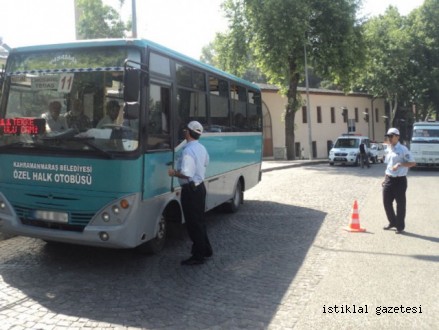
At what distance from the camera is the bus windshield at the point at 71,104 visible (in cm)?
561

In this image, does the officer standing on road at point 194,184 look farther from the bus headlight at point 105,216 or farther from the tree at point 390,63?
the tree at point 390,63

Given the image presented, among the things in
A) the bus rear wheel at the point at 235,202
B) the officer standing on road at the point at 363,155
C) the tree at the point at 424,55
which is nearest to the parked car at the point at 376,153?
the officer standing on road at the point at 363,155

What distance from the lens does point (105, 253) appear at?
22.4 feet

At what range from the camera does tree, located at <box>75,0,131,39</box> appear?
34875 millimetres

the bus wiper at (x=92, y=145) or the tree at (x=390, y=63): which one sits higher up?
the tree at (x=390, y=63)

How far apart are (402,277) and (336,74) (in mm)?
27814

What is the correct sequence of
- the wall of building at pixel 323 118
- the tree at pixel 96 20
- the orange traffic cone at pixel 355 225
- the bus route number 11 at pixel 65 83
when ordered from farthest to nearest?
the wall of building at pixel 323 118
the tree at pixel 96 20
the orange traffic cone at pixel 355 225
the bus route number 11 at pixel 65 83

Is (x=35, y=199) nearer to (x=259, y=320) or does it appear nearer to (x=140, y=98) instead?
(x=140, y=98)

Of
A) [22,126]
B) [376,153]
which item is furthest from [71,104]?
[376,153]

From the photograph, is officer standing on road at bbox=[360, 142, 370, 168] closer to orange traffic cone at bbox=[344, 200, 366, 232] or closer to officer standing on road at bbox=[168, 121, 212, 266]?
orange traffic cone at bbox=[344, 200, 366, 232]

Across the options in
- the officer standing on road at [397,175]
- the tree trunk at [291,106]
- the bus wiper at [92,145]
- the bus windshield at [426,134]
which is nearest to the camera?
the bus wiper at [92,145]

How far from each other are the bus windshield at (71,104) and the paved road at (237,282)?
64.1 inches

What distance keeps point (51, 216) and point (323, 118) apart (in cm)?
4405

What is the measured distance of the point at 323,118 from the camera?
47.6m
